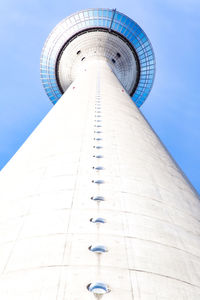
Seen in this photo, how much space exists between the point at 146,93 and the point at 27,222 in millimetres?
53029

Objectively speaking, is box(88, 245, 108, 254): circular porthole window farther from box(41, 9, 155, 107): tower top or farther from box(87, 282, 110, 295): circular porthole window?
box(41, 9, 155, 107): tower top

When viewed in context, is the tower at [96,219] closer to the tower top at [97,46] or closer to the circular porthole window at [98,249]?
the circular porthole window at [98,249]

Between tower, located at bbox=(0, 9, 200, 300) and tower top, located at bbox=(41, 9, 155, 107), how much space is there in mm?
30719

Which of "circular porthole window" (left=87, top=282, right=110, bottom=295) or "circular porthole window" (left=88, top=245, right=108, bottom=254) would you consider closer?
"circular porthole window" (left=87, top=282, right=110, bottom=295)

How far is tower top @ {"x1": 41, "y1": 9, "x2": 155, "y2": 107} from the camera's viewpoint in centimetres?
4481

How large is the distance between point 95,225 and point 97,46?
40.9 metres

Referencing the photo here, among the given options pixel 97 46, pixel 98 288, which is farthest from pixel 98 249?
pixel 97 46

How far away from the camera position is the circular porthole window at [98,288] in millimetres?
4891

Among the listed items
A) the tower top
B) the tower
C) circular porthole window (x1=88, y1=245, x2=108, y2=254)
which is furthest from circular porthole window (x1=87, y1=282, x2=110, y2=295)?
the tower top

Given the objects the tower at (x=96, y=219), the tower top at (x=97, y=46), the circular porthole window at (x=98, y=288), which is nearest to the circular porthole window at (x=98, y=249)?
the tower at (x=96, y=219)

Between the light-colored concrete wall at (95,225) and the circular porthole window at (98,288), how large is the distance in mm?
90

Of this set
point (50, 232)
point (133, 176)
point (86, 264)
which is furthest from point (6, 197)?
point (86, 264)

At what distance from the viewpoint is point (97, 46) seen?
4431cm

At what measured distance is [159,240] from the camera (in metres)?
6.74
